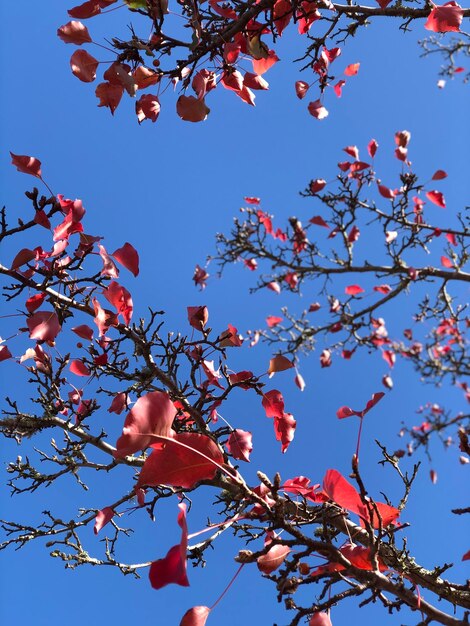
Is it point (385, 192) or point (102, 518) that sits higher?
point (385, 192)

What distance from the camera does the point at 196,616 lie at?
1.12 m

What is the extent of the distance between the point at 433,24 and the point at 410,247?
9.82 feet

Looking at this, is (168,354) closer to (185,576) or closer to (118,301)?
(118,301)

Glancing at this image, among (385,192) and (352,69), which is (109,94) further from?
(385,192)

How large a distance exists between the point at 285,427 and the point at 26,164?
1.58 m

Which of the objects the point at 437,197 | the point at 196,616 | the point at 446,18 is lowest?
the point at 196,616

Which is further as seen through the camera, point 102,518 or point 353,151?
point 353,151

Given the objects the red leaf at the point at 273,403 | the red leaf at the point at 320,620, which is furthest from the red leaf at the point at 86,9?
the red leaf at the point at 320,620

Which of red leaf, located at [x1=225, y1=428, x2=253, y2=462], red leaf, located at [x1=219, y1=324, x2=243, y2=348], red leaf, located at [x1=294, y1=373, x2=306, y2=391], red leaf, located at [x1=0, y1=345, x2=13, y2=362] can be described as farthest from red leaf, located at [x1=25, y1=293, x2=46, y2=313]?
red leaf, located at [x1=294, y1=373, x2=306, y2=391]

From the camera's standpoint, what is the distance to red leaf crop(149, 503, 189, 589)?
884 mm

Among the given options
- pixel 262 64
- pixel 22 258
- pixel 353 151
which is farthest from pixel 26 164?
pixel 353 151

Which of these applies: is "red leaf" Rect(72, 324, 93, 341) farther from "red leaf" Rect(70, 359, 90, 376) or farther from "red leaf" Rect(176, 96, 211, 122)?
"red leaf" Rect(176, 96, 211, 122)

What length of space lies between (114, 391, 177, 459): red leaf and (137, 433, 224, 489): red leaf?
39 mm

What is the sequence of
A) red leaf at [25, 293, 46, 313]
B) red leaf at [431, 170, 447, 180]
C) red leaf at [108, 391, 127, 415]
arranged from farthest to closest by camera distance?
red leaf at [431, 170, 447, 180], red leaf at [108, 391, 127, 415], red leaf at [25, 293, 46, 313]
